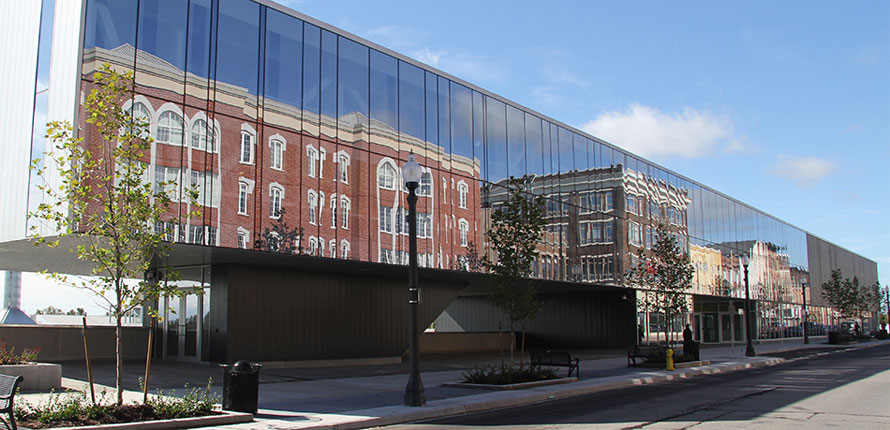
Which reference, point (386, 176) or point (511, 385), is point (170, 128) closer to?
point (386, 176)

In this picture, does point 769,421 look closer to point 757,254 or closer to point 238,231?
point 238,231

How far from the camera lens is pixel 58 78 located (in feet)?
62.4

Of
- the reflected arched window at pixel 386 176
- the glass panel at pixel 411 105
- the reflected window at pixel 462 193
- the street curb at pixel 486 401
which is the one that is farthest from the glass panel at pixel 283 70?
the street curb at pixel 486 401

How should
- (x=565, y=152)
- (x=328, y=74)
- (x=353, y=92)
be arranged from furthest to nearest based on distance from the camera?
(x=565, y=152) → (x=353, y=92) → (x=328, y=74)

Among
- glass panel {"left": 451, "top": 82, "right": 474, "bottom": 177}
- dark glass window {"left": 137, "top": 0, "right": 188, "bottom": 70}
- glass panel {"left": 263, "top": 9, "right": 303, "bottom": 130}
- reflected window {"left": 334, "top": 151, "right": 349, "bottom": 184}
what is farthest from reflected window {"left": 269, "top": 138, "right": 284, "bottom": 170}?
glass panel {"left": 451, "top": 82, "right": 474, "bottom": 177}

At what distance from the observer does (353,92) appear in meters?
25.5

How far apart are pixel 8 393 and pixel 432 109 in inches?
813

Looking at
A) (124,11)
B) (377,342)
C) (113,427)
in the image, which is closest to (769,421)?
(113,427)

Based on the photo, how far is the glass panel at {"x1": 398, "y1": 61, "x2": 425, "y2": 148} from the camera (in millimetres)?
27453

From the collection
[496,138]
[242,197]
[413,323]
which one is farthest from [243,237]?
[496,138]

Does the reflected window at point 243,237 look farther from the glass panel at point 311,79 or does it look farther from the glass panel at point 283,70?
the glass panel at point 311,79

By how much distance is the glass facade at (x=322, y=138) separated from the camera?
2012 centimetres

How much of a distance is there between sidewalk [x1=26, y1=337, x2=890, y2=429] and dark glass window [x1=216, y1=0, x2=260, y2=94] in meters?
8.87

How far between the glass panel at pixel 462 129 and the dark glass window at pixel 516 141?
122 inches
